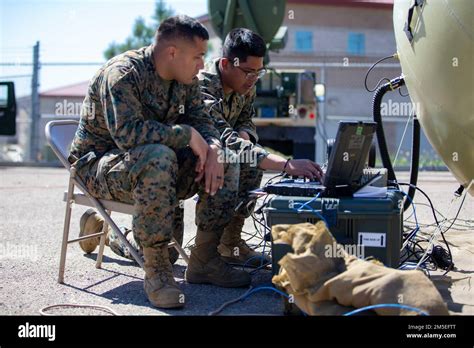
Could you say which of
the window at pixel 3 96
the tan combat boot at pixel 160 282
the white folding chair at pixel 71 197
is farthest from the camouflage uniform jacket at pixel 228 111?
the window at pixel 3 96

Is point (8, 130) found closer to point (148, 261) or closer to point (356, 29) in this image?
point (148, 261)

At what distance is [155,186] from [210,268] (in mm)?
737

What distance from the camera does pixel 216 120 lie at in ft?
12.8

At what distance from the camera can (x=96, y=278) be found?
3.67 meters

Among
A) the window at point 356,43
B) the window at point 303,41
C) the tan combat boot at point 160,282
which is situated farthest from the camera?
the window at point 356,43

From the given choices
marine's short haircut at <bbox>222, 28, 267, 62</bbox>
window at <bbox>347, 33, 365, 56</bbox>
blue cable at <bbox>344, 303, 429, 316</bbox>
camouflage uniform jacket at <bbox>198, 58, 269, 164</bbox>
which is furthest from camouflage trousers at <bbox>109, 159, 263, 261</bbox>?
window at <bbox>347, 33, 365, 56</bbox>

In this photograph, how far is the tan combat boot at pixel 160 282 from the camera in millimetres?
2961

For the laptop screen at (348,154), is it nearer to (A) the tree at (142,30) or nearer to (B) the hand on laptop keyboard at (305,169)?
(B) the hand on laptop keyboard at (305,169)

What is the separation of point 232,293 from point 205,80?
1.39 metres

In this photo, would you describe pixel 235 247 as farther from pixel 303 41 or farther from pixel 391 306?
pixel 303 41

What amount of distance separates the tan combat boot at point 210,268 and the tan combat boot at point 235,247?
2.01 feet

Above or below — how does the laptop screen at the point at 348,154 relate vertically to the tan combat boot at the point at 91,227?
above
